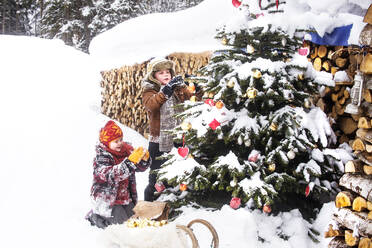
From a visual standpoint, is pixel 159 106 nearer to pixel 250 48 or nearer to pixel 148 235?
pixel 250 48

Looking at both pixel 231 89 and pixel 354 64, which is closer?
pixel 231 89

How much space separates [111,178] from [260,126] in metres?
1.48

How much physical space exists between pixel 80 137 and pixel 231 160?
462cm

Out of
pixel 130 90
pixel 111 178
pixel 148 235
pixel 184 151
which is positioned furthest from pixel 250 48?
pixel 130 90

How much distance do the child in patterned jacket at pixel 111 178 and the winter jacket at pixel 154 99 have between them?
2.41ft

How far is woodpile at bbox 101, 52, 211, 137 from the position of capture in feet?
21.6

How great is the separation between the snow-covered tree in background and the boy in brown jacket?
19.7 inches

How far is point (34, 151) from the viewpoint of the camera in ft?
20.3

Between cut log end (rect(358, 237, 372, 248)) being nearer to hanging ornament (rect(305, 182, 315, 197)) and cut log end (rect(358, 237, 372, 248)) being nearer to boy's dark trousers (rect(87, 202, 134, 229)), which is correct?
hanging ornament (rect(305, 182, 315, 197))

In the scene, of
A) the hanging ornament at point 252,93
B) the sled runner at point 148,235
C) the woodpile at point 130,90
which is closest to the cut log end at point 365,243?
the sled runner at point 148,235

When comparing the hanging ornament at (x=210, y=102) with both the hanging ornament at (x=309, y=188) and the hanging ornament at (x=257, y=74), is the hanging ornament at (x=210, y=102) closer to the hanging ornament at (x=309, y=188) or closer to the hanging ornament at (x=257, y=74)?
the hanging ornament at (x=257, y=74)

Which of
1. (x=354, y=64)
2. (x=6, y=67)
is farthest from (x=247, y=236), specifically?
(x=6, y=67)

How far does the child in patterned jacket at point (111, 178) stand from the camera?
3.15 m

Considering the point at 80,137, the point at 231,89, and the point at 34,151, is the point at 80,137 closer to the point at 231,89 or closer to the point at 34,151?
the point at 34,151
